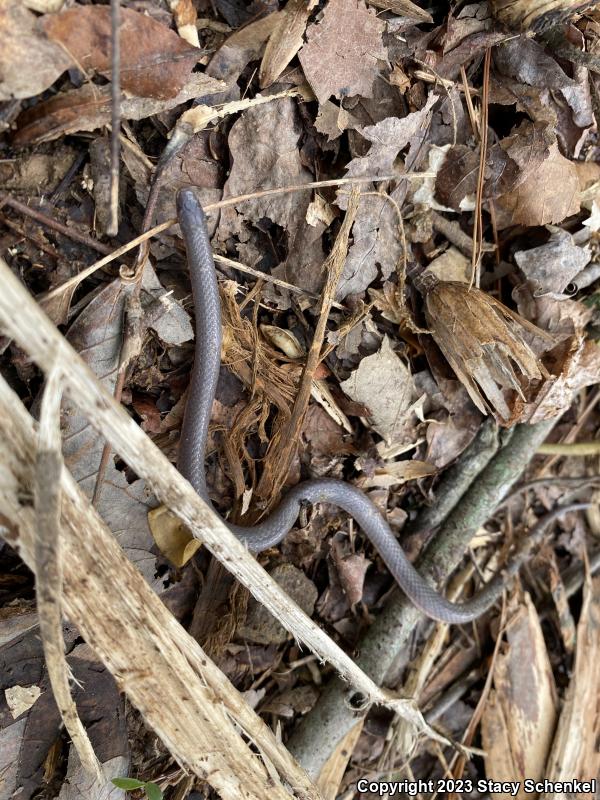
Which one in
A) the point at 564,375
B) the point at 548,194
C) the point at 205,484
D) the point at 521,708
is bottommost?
the point at 521,708

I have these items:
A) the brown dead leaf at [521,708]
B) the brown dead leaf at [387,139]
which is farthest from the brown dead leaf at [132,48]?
the brown dead leaf at [521,708]

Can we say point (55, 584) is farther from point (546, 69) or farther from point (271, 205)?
point (546, 69)

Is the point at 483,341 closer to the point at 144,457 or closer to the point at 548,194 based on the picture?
the point at 548,194

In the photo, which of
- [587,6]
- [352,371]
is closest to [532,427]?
[352,371]

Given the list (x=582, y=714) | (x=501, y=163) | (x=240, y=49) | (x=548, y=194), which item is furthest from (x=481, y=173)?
(x=582, y=714)

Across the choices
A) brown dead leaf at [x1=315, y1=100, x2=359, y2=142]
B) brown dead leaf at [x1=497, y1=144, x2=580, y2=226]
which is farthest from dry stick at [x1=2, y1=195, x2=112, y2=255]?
brown dead leaf at [x1=497, y1=144, x2=580, y2=226]

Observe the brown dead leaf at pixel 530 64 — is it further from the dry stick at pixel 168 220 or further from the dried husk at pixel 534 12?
the dry stick at pixel 168 220
